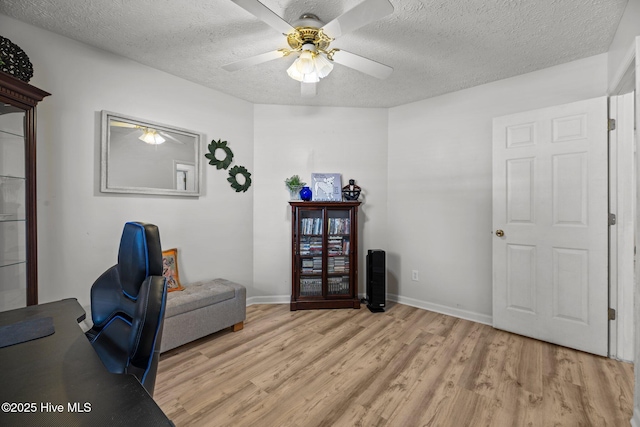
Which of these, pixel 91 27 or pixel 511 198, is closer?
pixel 91 27

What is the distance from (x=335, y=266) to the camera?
3217mm

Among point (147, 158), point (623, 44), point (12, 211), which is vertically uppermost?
point (623, 44)

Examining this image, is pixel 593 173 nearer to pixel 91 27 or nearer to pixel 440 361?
pixel 440 361

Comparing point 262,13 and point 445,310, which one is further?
point 445,310

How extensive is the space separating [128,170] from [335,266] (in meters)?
2.29

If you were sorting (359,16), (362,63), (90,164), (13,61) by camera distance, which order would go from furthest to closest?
(90,164) → (362,63) → (13,61) → (359,16)

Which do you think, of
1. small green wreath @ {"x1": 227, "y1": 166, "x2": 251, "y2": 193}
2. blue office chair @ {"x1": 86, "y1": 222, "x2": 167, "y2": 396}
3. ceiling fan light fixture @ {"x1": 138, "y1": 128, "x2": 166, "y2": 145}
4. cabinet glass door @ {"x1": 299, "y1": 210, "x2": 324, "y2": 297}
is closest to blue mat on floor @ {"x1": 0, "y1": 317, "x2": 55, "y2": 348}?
blue office chair @ {"x1": 86, "y1": 222, "x2": 167, "y2": 396}

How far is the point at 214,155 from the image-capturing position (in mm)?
2969

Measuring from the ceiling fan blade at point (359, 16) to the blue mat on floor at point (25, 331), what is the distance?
6.20 ft

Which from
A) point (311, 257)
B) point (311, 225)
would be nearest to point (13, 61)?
point (311, 225)

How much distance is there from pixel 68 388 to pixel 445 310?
3.21 meters

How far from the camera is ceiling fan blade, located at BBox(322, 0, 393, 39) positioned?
4.25 feet

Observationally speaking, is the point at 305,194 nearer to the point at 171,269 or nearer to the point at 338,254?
the point at 338,254

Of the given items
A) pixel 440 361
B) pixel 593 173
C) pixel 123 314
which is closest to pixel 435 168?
pixel 593 173
